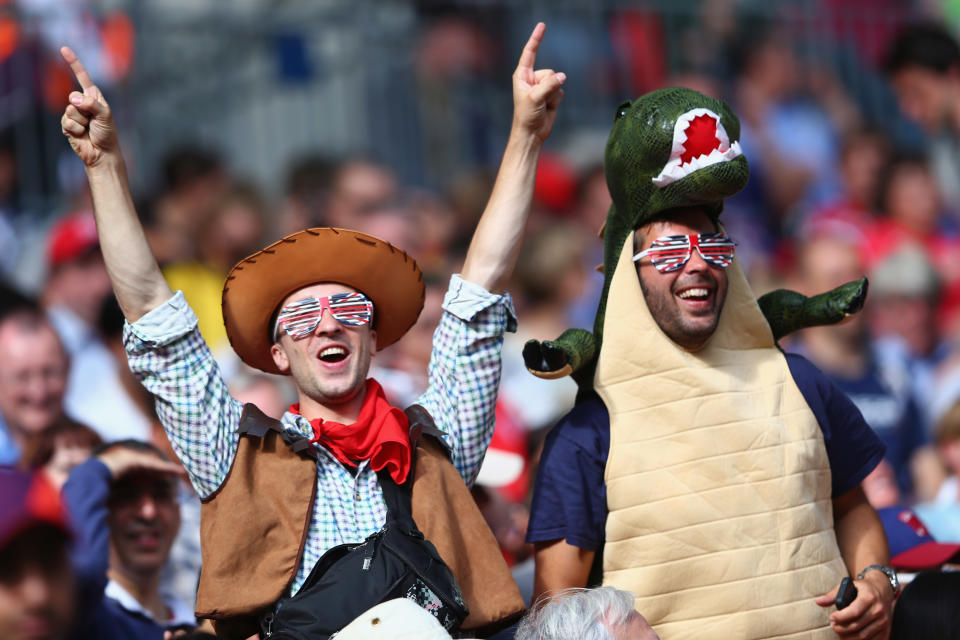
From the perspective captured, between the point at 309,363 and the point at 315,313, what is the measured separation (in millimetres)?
129

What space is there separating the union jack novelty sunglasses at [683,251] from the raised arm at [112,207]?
1264 millimetres

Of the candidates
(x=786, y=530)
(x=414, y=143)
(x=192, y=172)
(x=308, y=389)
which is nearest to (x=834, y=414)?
(x=786, y=530)

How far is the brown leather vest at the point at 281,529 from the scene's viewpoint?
11.1 feet

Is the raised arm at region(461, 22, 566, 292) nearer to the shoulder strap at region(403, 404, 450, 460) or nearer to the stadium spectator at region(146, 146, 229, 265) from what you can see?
the shoulder strap at region(403, 404, 450, 460)

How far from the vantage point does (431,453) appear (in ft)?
11.9

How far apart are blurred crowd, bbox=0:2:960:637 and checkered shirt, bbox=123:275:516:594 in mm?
800

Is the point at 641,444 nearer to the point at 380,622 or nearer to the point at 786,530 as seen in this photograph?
the point at 786,530

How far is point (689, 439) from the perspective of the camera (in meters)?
3.74

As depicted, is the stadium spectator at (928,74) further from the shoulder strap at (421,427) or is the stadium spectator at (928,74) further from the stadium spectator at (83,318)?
the shoulder strap at (421,427)

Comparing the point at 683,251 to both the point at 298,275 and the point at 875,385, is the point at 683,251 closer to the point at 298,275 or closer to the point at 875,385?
the point at 298,275

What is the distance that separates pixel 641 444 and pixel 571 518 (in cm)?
27

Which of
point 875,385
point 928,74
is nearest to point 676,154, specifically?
point 875,385

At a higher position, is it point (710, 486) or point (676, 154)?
point (676, 154)

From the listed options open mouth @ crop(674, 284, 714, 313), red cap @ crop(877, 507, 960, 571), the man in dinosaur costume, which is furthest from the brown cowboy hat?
red cap @ crop(877, 507, 960, 571)
